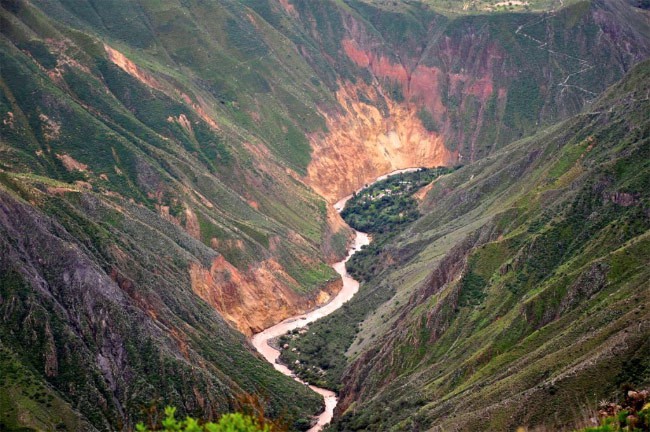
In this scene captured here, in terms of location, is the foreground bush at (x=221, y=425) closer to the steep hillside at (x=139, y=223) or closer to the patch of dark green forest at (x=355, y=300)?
the steep hillside at (x=139, y=223)

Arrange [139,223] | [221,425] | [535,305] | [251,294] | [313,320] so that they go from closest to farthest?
[221,425], [535,305], [139,223], [251,294], [313,320]

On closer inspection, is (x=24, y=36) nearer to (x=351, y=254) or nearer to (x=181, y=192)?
(x=181, y=192)

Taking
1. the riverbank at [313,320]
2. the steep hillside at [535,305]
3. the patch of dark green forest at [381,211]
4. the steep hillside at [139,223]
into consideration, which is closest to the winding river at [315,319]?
the riverbank at [313,320]

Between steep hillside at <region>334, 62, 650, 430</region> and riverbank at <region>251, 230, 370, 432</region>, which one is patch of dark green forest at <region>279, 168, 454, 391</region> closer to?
riverbank at <region>251, 230, 370, 432</region>

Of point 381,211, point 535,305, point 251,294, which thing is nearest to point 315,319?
point 251,294

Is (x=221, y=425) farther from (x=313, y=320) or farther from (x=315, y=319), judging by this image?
(x=315, y=319)

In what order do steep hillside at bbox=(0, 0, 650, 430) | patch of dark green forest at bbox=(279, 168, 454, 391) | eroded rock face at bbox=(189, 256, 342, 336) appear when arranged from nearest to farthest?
steep hillside at bbox=(0, 0, 650, 430)
patch of dark green forest at bbox=(279, 168, 454, 391)
eroded rock face at bbox=(189, 256, 342, 336)

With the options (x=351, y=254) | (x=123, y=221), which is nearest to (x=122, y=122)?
(x=123, y=221)

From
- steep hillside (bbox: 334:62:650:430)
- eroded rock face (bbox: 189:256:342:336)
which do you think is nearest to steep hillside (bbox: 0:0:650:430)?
eroded rock face (bbox: 189:256:342:336)
